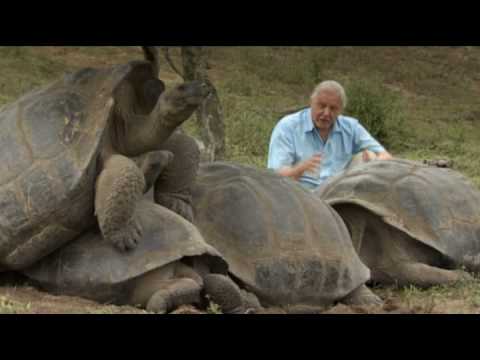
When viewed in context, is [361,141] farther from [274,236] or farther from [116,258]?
[116,258]

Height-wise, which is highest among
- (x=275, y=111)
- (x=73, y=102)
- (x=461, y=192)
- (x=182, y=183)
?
(x=73, y=102)

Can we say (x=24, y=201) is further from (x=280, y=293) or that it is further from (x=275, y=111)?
(x=275, y=111)

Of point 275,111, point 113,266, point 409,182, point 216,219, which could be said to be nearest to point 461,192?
point 409,182

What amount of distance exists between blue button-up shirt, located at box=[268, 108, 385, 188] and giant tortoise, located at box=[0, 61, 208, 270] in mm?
2331

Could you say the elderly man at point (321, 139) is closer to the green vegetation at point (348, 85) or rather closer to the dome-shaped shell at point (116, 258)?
the dome-shaped shell at point (116, 258)

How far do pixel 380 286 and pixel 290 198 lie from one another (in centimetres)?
110

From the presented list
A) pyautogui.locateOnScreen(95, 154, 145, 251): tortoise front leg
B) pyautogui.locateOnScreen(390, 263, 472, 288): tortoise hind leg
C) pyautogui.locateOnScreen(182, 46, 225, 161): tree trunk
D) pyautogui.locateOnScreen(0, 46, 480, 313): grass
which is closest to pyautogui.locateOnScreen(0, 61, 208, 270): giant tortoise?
pyautogui.locateOnScreen(95, 154, 145, 251): tortoise front leg

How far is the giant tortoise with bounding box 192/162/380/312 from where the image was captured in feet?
14.3

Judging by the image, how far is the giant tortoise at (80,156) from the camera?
3826 millimetres

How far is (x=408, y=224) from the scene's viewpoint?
213 inches

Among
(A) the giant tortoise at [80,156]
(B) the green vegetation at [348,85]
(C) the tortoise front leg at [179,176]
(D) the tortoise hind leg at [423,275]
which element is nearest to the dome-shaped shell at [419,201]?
(D) the tortoise hind leg at [423,275]

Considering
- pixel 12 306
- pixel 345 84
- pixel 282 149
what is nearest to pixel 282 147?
pixel 282 149

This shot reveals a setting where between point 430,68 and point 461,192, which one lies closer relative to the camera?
point 461,192

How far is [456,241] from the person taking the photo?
5508 millimetres
